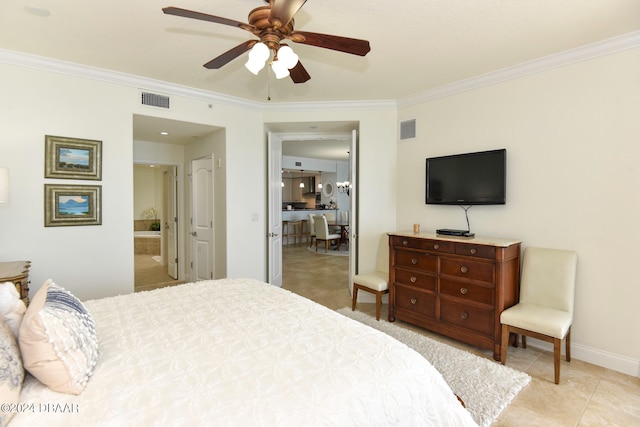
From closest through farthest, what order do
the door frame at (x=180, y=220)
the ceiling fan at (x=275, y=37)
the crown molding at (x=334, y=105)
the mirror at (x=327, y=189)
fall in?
the ceiling fan at (x=275, y=37) < the crown molding at (x=334, y=105) < the door frame at (x=180, y=220) < the mirror at (x=327, y=189)

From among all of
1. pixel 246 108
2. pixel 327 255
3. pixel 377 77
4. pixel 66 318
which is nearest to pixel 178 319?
pixel 66 318

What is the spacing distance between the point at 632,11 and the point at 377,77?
1984mm

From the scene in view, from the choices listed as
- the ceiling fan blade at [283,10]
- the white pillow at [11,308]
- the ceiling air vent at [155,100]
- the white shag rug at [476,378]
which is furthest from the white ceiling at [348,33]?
the white shag rug at [476,378]

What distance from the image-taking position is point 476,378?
8.04 feet

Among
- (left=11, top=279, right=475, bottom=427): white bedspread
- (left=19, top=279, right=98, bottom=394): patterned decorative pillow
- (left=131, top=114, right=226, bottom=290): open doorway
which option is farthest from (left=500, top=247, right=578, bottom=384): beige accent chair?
(left=131, top=114, right=226, bottom=290): open doorway

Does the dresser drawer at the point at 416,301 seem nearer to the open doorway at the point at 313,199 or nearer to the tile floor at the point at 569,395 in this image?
the tile floor at the point at 569,395

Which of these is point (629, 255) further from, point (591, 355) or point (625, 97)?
point (625, 97)

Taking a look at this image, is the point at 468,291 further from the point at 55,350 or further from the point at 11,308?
the point at 11,308

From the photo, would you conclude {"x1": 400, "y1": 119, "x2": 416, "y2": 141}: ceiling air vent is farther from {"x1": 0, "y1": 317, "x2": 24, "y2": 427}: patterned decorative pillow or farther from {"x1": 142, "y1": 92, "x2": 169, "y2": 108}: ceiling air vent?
{"x1": 0, "y1": 317, "x2": 24, "y2": 427}: patterned decorative pillow

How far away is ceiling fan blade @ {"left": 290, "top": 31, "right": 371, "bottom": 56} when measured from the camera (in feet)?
6.07

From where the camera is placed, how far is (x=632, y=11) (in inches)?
88.7

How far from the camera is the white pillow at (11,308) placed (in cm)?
129

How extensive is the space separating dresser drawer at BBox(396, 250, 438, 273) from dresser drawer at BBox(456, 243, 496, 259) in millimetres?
283

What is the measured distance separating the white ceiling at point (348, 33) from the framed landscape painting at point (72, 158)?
0.78 m
